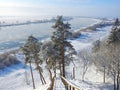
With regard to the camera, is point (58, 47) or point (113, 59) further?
point (113, 59)

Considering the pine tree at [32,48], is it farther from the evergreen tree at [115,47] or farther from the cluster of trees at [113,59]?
the evergreen tree at [115,47]

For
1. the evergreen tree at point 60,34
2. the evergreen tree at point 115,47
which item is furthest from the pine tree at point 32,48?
the evergreen tree at point 115,47

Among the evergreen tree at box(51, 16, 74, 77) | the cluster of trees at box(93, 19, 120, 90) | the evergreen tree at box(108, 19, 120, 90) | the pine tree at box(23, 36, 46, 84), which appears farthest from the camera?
the pine tree at box(23, 36, 46, 84)

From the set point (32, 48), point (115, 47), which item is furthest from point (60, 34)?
point (115, 47)

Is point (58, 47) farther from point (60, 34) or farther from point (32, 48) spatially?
point (32, 48)

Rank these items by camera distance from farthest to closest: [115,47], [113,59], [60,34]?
[115,47], [113,59], [60,34]

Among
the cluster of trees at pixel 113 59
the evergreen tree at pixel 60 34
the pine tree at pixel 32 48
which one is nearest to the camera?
the evergreen tree at pixel 60 34

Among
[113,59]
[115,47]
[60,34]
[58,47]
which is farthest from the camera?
[115,47]

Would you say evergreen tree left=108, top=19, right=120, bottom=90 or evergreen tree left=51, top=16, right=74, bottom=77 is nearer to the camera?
evergreen tree left=51, top=16, right=74, bottom=77

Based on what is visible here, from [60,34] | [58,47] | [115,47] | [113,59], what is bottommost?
[113,59]

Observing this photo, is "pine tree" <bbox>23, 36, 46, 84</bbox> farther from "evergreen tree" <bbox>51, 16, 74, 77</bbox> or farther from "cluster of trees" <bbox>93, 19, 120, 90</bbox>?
"cluster of trees" <bbox>93, 19, 120, 90</bbox>

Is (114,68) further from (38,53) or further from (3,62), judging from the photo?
(3,62)

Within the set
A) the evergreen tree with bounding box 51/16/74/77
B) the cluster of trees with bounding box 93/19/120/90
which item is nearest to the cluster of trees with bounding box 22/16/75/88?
the evergreen tree with bounding box 51/16/74/77

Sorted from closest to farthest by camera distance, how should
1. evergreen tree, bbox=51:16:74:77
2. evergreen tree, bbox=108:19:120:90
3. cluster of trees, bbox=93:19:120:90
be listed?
evergreen tree, bbox=51:16:74:77
evergreen tree, bbox=108:19:120:90
cluster of trees, bbox=93:19:120:90
